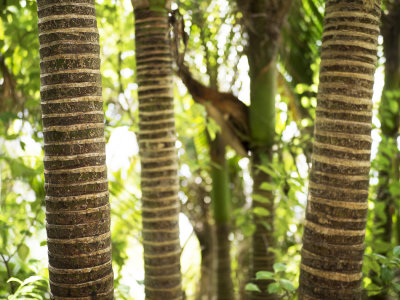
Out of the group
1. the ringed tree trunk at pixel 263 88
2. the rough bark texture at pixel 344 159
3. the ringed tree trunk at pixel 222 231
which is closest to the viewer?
the rough bark texture at pixel 344 159

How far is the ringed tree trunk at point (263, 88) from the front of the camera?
409 centimetres

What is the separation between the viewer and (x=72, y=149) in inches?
81.0

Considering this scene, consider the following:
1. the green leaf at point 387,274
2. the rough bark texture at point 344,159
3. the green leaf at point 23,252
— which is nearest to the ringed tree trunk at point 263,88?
the green leaf at point 387,274

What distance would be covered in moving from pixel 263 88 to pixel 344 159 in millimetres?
1895

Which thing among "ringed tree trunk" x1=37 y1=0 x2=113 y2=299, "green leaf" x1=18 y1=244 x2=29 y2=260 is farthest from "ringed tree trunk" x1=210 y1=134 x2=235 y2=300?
"ringed tree trunk" x1=37 y1=0 x2=113 y2=299

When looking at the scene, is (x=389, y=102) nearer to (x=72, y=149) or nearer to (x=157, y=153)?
(x=157, y=153)

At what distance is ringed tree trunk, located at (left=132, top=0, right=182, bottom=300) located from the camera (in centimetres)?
307

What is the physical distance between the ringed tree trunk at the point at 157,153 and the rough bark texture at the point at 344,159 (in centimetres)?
102

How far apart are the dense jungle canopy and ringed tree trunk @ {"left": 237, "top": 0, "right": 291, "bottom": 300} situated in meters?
0.01

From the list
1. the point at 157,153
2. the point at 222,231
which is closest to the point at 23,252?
the point at 157,153

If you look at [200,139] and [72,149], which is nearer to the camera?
[72,149]

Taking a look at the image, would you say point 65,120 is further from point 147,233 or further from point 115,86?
point 115,86

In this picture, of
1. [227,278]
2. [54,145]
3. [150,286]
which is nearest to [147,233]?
[150,286]

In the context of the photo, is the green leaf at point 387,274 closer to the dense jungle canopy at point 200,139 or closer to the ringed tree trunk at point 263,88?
the dense jungle canopy at point 200,139
